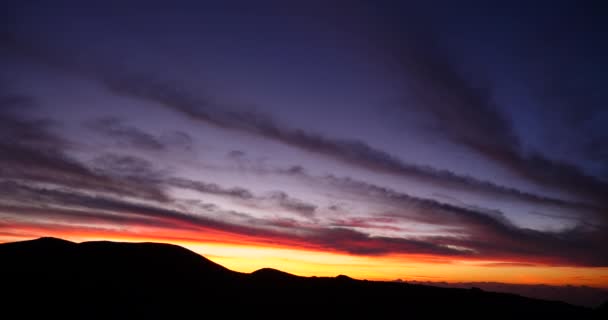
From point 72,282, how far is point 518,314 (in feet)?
158

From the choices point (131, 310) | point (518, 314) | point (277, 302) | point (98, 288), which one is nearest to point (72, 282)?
point (98, 288)

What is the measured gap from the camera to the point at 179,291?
36.0 meters

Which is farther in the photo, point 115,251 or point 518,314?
point 518,314

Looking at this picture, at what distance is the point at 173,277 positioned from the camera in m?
38.7

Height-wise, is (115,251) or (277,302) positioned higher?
(115,251)

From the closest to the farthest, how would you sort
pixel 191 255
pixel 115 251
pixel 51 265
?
1. pixel 51 265
2. pixel 115 251
3. pixel 191 255

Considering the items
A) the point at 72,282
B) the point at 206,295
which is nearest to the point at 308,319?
the point at 206,295

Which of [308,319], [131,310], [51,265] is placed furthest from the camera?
[308,319]

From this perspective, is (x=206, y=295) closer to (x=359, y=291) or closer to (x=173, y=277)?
(x=173, y=277)

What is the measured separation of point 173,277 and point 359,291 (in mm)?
21882

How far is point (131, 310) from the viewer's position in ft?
97.9

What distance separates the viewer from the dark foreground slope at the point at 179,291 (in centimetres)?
2934

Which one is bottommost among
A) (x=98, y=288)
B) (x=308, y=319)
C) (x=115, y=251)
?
(x=308, y=319)

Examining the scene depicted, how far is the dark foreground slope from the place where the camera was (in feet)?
96.3
